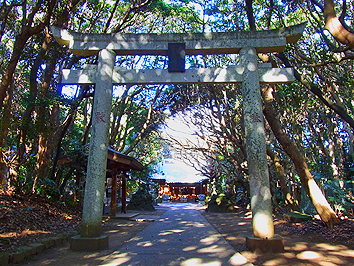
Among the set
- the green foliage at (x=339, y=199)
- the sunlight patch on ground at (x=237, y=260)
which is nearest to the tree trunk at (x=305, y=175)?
the green foliage at (x=339, y=199)

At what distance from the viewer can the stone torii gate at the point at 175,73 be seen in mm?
5242

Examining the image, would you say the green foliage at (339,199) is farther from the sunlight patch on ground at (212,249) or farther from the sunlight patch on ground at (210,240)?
the sunlight patch on ground at (212,249)

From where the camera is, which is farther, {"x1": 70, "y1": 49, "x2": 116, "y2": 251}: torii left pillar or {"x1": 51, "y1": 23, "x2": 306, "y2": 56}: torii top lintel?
{"x1": 51, "y1": 23, "x2": 306, "y2": 56}: torii top lintel

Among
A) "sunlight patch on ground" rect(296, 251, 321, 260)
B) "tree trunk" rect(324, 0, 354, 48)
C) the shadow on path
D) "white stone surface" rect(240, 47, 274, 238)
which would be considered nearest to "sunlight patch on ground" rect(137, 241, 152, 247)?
the shadow on path

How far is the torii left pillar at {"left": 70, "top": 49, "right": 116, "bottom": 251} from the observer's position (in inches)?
197

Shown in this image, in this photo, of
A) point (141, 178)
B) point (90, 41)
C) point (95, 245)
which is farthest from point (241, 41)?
point (141, 178)

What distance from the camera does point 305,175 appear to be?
6.89 meters

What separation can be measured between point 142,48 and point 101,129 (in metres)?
2.10

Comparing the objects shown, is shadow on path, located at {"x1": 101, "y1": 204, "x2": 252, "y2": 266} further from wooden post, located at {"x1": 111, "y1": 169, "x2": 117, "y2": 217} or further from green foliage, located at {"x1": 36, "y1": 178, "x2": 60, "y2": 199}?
wooden post, located at {"x1": 111, "y1": 169, "x2": 117, "y2": 217}

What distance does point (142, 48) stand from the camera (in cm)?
589

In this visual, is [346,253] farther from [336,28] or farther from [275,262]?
[336,28]

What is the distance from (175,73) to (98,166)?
2648 millimetres

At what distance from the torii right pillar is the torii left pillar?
2990 mm

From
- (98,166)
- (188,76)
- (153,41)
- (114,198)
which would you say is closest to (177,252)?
(98,166)
